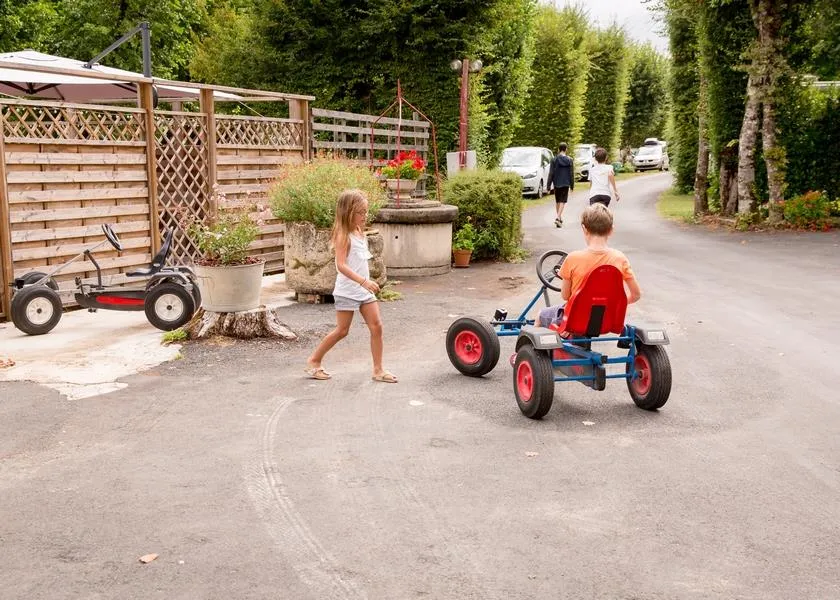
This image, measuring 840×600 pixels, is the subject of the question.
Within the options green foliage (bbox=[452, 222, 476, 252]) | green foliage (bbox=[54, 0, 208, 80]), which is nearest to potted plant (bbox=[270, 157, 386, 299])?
green foliage (bbox=[452, 222, 476, 252])

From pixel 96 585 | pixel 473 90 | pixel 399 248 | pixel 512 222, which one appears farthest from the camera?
pixel 473 90

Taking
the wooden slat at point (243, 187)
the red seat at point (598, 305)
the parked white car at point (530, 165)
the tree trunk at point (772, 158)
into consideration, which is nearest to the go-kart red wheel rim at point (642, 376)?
the red seat at point (598, 305)

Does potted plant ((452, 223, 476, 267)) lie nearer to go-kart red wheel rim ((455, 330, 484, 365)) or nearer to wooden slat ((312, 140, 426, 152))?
wooden slat ((312, 140, 426, 152))

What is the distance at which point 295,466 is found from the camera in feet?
16.2

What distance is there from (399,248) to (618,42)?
114 feet

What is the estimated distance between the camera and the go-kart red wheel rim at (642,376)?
5.99 metres

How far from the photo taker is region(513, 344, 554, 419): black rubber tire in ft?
18.6

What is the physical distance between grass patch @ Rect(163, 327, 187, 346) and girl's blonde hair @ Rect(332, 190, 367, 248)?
2291mm

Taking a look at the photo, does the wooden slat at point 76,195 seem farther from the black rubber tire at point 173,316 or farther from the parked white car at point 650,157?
the parked white car at point 650,157

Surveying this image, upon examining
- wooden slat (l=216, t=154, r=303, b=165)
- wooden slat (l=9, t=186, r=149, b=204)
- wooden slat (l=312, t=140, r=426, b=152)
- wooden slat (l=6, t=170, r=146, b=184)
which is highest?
wooden slat (l=312, t=140, r=426, b=152)

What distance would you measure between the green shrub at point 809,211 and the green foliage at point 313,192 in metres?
10.9

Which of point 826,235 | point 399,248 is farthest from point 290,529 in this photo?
point 826,235

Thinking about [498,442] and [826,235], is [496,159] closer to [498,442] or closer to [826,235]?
[826,235]

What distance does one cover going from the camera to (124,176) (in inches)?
407
